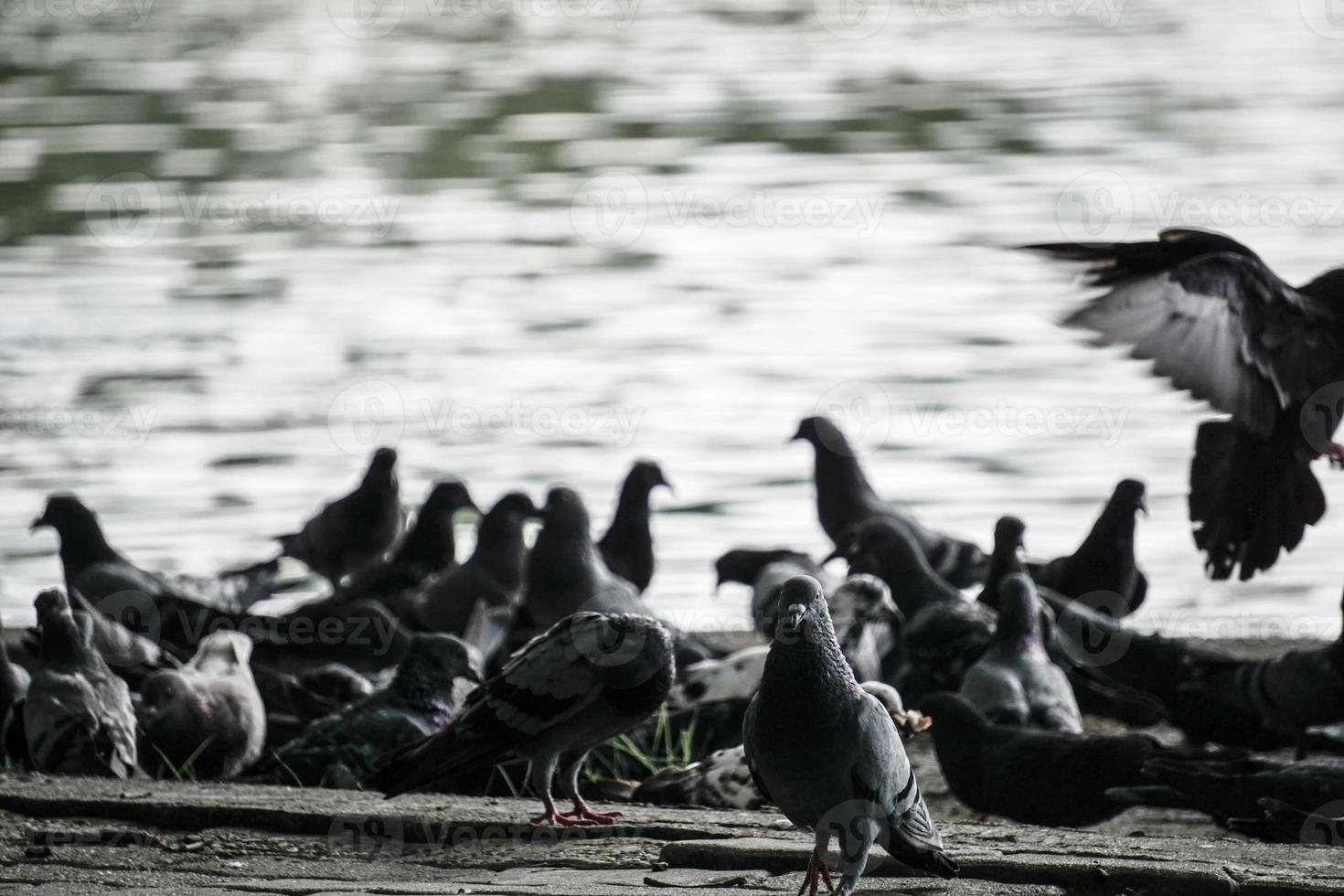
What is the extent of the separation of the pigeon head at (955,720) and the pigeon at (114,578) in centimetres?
340

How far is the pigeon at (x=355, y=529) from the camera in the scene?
9.22 meters

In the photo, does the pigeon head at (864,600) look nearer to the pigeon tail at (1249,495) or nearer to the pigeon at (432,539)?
the pigeon tail at (1249,495)

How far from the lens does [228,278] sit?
15047 millimetres

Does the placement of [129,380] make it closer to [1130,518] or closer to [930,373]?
[930,373]

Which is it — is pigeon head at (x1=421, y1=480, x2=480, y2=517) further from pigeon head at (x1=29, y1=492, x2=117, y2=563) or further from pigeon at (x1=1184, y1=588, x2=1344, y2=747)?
pigeon at (x1=1184, y1=588, x2=1344, y2=747)

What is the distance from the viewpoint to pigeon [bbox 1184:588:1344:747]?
6.18 m

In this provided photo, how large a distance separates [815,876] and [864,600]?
9.10 ft

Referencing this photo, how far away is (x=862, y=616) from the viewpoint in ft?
22.1

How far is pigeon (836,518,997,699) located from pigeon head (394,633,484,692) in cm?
165

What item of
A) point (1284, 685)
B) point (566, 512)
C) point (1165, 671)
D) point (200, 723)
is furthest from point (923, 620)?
point (200, 723)

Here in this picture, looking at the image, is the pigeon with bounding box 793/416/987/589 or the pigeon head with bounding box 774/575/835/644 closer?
the pigeon head with bounding box 774/575/835/644
